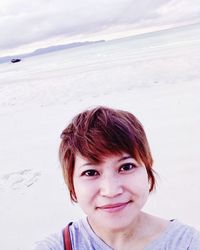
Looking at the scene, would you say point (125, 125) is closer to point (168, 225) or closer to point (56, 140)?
point (168, 225)

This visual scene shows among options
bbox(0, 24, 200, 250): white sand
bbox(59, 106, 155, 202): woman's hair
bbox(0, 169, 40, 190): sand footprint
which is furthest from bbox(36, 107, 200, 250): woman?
bbox(0, 169, 40, 190): sand footprint

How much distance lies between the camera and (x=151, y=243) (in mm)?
1462

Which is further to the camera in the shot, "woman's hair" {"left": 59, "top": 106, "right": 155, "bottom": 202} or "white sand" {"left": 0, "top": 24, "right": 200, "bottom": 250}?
"white sand" {"left": 0, "top": 24, "right": 200, "bottom": 250}

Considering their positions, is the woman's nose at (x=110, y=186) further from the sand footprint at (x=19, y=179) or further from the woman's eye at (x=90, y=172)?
the sand footprint at (x=19, y=179)

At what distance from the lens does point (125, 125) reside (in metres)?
1.42

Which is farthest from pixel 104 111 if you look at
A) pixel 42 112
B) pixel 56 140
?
pixel 42 112

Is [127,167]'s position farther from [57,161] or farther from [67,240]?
[57,161]

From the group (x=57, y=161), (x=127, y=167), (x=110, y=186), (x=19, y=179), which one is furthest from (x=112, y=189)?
(x=57, y=161)

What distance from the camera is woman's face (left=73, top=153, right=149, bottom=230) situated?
134 centimetres

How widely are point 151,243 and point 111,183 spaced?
34 centimetres

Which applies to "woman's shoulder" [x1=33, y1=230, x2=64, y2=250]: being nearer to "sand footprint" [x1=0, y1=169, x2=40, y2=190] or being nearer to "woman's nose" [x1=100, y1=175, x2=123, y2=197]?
"woman's nose" [x1=100, y1=175, x2=123, y2=197]

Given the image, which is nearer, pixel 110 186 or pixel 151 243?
pixel 110 186

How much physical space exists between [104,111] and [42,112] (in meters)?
7.24

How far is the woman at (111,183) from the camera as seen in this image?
1360 mm
